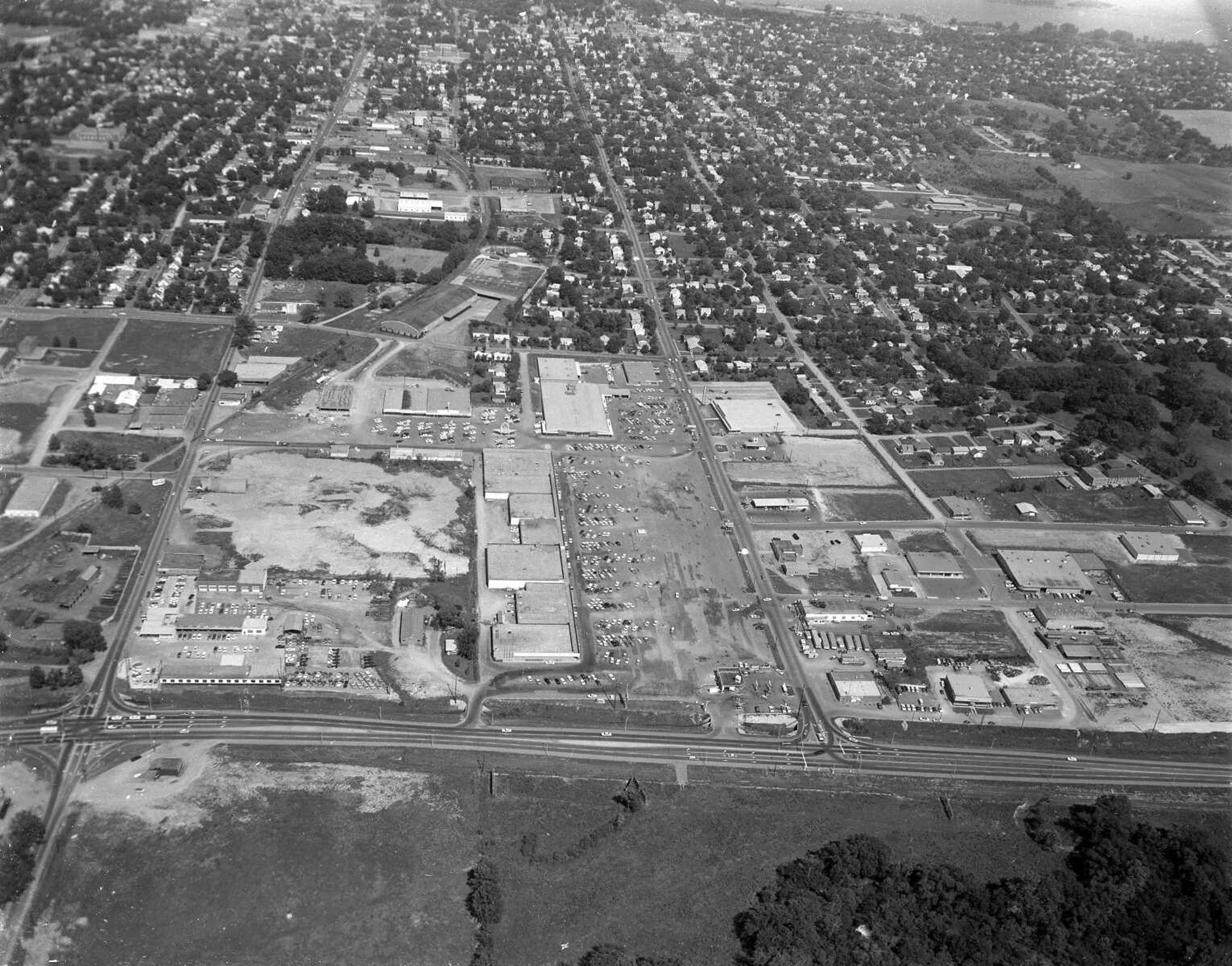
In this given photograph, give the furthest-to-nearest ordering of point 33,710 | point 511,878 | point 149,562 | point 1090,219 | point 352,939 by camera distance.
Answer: point 1090,219
point 149,562
point 33,710
point 511,878
point 352,939

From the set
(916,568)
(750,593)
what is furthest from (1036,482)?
(750,593)

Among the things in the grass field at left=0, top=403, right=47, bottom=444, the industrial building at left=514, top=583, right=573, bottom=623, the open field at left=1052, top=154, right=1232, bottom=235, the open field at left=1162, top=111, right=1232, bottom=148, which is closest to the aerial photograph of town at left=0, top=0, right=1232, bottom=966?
the industrial building at left=514, top=583, right=573, bottom=623

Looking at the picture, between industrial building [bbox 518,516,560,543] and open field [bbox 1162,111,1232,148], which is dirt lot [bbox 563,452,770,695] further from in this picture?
open field [bbox 1162,111,1232,148]

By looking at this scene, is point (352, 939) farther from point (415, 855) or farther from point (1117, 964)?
point (1117, 964)

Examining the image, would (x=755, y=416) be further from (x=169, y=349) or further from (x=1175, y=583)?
(x=169, y=349)

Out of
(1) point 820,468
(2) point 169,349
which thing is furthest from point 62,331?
(1) point 820,468
